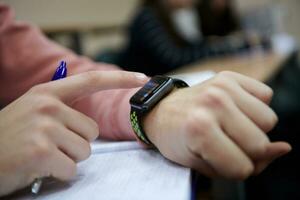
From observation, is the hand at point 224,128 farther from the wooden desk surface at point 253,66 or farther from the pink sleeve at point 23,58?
the wooden desk surface at point 253,66

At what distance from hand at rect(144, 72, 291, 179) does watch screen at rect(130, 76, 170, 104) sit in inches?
1.2

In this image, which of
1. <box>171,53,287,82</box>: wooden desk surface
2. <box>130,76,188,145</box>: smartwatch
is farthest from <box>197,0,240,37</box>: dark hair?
<box>130,76,188,145</box>: smartwatch

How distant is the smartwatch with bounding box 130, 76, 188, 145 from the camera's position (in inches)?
13.9

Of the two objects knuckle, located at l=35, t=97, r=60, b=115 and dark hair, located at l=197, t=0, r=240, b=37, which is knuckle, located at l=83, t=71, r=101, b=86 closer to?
knuckle, located at l=35, t=97, r=60, b=115

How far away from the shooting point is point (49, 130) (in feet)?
1.11

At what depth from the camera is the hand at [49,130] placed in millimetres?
337

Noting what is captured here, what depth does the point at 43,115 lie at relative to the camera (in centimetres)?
35

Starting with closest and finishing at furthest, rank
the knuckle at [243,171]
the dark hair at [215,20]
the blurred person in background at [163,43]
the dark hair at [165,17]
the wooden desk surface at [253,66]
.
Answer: the knuckle at [243,171] < the wooden desk surface at [253,66] < the blurred person in background at [163,43] < the dark hair at [165,17] < the dark hair at [215,20]

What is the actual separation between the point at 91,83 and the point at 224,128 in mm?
132

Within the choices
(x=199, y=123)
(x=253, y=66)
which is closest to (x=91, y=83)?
(x=199, y=123)

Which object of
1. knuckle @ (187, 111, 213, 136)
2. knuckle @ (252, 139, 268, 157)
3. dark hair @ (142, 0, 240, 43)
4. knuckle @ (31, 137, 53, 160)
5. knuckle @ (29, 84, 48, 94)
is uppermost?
knuckle @ (187, 111, 213, 136)

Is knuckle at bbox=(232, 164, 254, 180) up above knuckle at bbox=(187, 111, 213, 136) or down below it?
below

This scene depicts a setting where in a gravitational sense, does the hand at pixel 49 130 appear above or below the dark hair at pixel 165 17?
above

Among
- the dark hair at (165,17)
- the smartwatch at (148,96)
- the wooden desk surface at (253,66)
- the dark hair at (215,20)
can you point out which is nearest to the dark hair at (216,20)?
the dark hair at (215,20)
